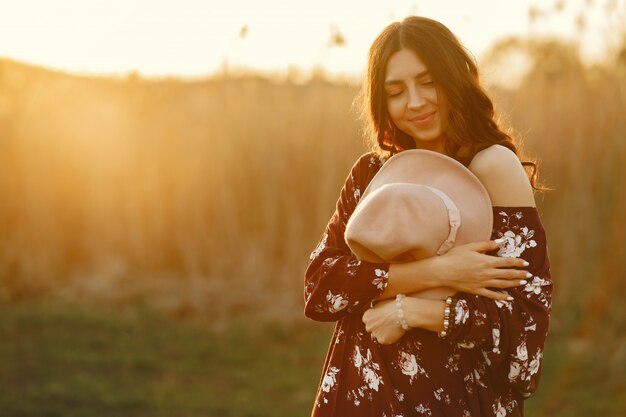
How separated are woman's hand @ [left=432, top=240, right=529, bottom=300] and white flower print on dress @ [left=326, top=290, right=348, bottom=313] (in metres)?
0.26

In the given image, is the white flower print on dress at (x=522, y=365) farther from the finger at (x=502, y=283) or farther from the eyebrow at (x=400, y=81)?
the eyebrow at (x=400, y=81)

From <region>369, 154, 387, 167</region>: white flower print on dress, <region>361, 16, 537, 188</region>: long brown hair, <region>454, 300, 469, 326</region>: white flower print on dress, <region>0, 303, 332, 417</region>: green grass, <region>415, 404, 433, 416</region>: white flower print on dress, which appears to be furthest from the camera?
<region>0, 303, 332, 417</region>: green grass

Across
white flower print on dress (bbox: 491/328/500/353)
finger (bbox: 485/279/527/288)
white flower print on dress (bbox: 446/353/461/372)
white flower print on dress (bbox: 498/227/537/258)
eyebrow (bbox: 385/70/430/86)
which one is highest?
eyebrow (bbox: 385/70/430/86)

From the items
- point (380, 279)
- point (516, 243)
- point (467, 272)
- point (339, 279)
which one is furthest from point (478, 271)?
point (339, 279)

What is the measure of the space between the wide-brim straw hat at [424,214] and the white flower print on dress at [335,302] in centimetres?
14

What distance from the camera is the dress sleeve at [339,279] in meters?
2.04

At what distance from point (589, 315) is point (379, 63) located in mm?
5430

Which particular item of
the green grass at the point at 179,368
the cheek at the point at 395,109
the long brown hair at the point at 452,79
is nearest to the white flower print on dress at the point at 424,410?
the long brown hair at the point at 452,79

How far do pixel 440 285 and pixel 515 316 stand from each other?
19 cm

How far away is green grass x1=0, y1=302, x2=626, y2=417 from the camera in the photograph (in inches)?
203

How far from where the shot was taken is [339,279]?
2084 mm

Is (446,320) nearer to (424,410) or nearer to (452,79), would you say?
(424,410)

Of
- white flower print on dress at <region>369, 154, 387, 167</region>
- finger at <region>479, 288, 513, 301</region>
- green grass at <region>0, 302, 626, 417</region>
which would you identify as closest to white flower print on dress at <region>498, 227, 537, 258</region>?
finger at <region>479, 288, 513, 301</region>

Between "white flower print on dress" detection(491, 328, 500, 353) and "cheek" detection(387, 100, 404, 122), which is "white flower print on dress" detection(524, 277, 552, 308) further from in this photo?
"cheek" detection(387, 100, 404, 122)
